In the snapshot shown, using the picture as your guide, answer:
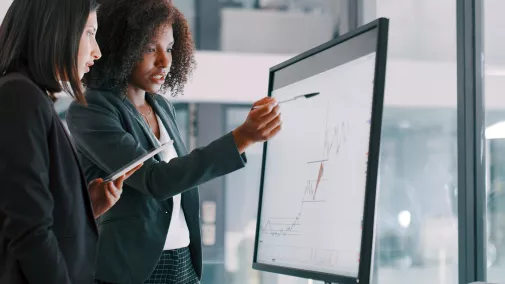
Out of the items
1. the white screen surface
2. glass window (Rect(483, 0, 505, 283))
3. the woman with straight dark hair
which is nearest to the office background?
glass window (Rect(483, 0, 505, 283))

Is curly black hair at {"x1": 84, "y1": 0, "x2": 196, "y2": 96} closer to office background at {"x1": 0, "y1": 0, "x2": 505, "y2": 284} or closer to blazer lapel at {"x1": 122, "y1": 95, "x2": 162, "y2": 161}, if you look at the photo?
blazer lapel at {"x1": 122, "y1": 95, "x2": 162, "y2": 161}

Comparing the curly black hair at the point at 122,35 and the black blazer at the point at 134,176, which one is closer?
the black blazer at the point at 134,176

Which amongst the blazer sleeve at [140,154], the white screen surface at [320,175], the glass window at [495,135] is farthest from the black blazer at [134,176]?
the glass window at [495,135]

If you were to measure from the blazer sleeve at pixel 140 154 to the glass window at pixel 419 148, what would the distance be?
0.98 m

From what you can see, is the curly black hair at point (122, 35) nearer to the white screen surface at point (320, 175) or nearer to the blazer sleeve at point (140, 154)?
the blazer sleeve at point (140, 154)

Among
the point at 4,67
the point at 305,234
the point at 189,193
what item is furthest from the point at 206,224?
the point at 4,67

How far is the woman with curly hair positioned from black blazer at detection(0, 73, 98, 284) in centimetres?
38

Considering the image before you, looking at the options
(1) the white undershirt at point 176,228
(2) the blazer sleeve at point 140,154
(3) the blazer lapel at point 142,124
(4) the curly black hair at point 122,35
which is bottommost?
(1) the white undershirt at point 176,228

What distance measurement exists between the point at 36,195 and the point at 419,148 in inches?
68.9

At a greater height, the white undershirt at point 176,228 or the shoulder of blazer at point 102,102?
the shoulder of blazer at point 102,102

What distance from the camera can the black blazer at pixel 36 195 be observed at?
111 centimetres

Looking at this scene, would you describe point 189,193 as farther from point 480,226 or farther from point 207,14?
point 207,14

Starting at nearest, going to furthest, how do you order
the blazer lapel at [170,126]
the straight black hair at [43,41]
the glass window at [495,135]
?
1. the straight black hair at [43,41]
2. the blazer lapel at [170,126]
3. the glass window at [495,135]

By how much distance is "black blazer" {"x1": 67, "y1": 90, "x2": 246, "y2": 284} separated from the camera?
1.56m
